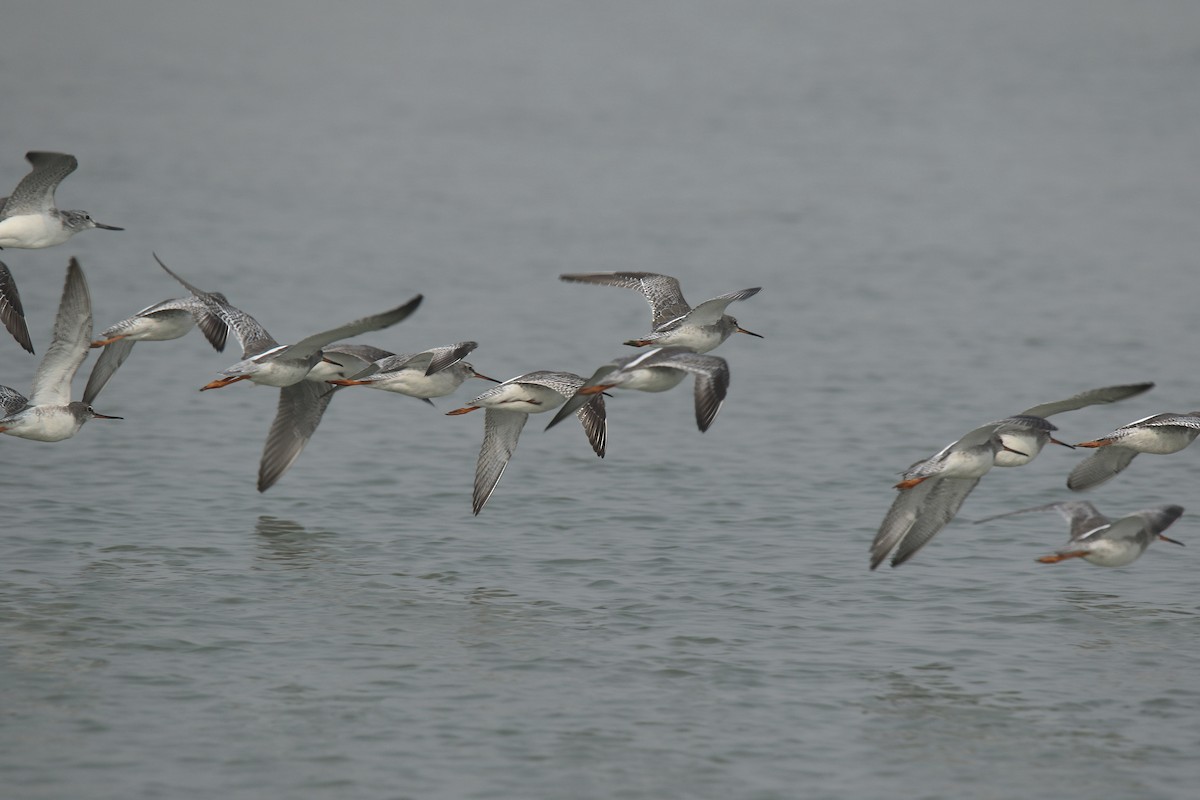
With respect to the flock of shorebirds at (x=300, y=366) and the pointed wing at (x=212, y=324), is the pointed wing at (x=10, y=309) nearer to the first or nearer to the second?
the flock of shorebirds at (x=300, y=366)

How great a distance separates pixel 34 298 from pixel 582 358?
9.64 metres

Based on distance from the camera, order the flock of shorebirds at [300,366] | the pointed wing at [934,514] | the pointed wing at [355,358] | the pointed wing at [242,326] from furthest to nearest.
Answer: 1. the pointed wing at [355,358]
2. the pointed wing at [242,326]
3. the pointed wing at [934,514]
4. the flock of shorebirds at [300,366]

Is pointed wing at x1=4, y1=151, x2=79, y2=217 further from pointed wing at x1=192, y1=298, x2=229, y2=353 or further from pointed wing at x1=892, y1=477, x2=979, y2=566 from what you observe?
pointed wing at x1=892, y1=477, x2=979, y2=566

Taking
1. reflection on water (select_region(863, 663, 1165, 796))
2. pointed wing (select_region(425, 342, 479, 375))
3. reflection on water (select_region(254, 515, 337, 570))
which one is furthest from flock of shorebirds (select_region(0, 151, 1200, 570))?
reflection on water (select_region(863, 663, 1165, 796))

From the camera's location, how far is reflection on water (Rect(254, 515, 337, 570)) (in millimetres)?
17094

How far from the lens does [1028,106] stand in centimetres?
5025

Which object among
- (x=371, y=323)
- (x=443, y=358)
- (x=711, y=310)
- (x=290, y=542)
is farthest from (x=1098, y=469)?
(x=290, y=542)

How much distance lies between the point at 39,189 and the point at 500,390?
4691 mm

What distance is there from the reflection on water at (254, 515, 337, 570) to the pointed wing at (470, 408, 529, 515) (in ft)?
5.18

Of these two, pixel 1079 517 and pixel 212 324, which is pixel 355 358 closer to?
pixel 212 324

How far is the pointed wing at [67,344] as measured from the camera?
15438 mm

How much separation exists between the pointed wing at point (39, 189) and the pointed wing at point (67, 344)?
3.04ft

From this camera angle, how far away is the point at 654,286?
1905cm

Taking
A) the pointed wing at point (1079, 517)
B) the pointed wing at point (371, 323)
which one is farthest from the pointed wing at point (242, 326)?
the pointed wing at point (1079, 517)
